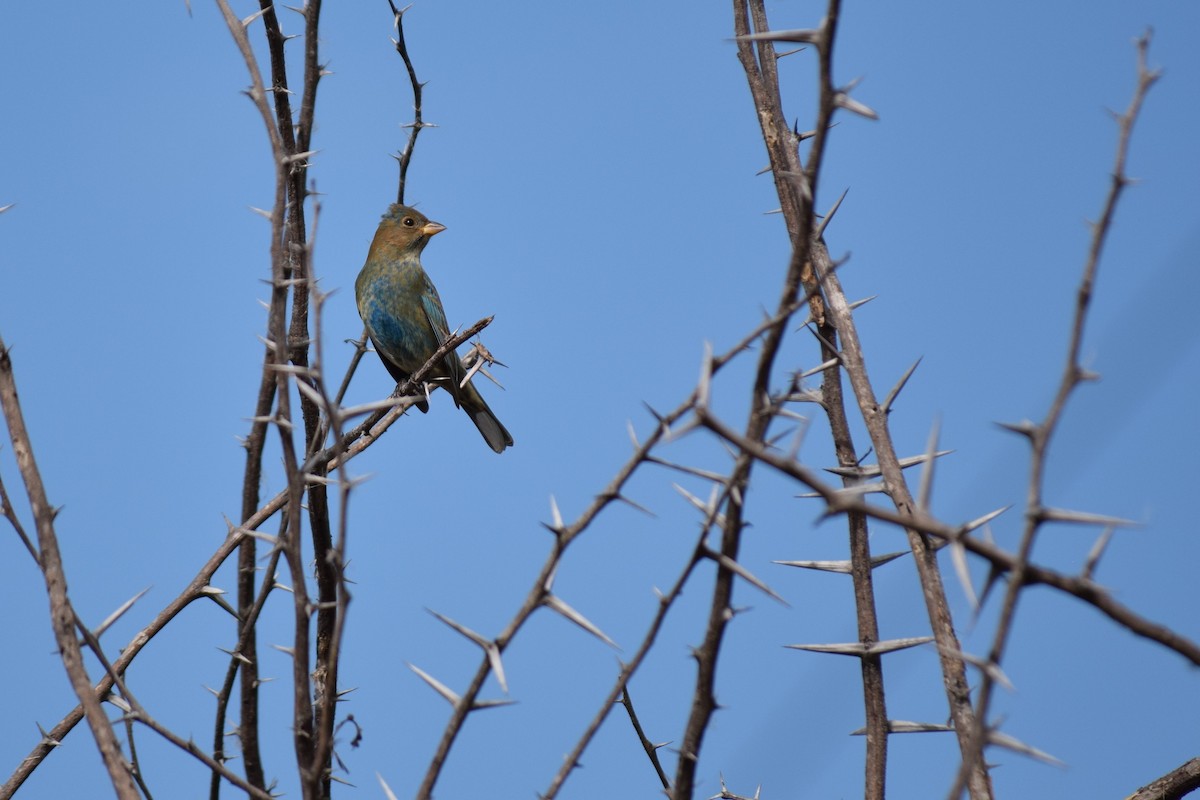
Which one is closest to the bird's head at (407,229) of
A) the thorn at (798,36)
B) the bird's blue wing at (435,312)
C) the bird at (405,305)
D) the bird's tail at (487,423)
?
the bird at (405,305)

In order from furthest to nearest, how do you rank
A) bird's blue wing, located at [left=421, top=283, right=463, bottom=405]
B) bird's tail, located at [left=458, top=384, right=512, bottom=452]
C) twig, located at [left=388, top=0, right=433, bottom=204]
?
bird's blue wing, located at [left=421, top=283, right=463, bottom=405], bird's tail, located at [left=458, top=384, right=512, bottom=452], twig, located at [left=388, top=0, right=433, bottom=204]

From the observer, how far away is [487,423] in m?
8.89

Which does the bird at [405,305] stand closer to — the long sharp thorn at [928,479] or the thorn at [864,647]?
the thorn at [864,647]

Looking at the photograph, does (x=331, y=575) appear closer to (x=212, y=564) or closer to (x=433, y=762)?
(x=212, y=564)

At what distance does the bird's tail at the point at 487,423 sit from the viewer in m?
8.77

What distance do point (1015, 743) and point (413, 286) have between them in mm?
7812

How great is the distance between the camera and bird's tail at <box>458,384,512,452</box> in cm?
877

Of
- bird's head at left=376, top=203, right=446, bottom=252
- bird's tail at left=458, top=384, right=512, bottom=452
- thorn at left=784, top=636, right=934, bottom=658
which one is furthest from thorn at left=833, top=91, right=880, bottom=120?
bird's head at left=376, top=203, right=446, bottom=252

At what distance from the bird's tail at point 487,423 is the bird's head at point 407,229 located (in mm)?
1305

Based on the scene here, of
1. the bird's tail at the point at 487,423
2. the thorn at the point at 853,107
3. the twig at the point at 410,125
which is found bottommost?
the thorn at the point at 853,107

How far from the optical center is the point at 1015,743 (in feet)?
5.48

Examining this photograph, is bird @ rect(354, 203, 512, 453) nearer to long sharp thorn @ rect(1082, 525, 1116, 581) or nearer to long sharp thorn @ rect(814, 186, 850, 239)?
long sharp thorn @ rect(814, 186, 850, 239)

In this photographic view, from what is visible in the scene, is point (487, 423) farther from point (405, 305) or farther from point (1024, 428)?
point (1024, 428)

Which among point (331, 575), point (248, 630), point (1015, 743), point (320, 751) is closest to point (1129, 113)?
point (1015, 743)
